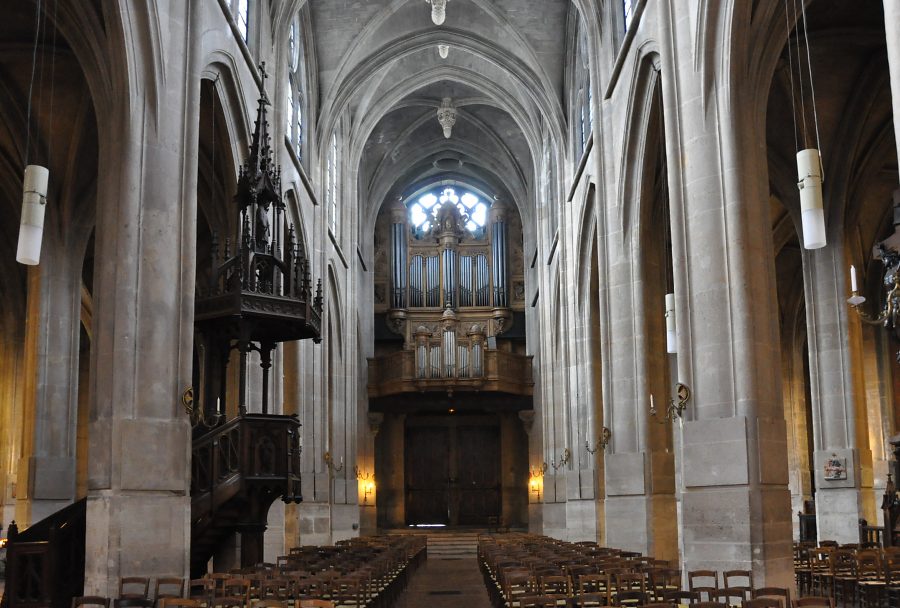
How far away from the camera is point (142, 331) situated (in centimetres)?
1391

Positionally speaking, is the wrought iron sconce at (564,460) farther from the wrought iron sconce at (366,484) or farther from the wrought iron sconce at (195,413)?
the wrought iron sconce at (195,413)

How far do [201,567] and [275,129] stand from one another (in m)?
10.0

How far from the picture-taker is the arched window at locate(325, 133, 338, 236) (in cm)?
3271

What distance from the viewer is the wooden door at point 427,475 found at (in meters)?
43.0

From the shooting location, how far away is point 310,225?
28062mm

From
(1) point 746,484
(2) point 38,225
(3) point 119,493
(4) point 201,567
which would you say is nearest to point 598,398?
(4) point 201,567

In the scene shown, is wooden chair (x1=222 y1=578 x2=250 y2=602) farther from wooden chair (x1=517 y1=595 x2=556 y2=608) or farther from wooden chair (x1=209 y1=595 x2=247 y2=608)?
wooden chair (x1=517 y1=595 x2=556 y2=608)

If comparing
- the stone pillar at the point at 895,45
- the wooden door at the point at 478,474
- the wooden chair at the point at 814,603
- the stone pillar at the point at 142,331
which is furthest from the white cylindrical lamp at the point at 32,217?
the wooden door at the point at 478,474

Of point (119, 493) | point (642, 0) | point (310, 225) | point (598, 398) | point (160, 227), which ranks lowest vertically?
point (119, 493)

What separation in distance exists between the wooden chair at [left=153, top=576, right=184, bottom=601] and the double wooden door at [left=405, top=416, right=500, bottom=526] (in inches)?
1183

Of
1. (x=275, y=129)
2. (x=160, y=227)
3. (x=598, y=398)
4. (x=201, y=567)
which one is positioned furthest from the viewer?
(x=598, y=398)

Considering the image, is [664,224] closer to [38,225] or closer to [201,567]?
[201,567]

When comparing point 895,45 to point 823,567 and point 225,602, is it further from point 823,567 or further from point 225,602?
point 823,567

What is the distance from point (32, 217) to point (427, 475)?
3427 centimetres
